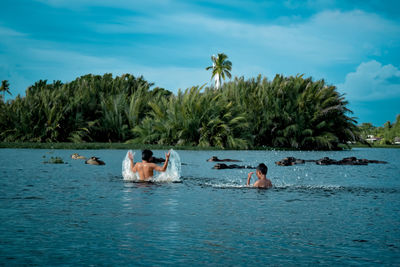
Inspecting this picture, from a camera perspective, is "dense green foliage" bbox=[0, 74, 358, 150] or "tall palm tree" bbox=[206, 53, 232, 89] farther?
"tall palm tree" bbox=[206, 53, 232, 89]

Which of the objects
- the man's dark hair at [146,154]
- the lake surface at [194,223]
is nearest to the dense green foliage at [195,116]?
the man's dark hair at [146,154]

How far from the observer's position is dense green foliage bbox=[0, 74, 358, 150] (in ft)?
135

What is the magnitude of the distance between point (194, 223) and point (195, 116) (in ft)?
105

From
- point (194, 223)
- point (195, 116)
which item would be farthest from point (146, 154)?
point (195, 116)

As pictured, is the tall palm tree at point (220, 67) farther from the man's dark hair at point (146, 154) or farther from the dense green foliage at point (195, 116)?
the man's dark hair at point (146, 154)

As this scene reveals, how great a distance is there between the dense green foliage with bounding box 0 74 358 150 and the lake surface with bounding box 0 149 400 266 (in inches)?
989

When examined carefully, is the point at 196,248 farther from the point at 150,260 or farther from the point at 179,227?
the point at 179,227

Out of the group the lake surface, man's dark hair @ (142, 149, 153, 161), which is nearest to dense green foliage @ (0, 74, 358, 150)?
man's dark hair @ (142, 149, 153, 161)

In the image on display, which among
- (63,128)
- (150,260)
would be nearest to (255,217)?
(150,260)

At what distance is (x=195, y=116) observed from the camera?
133 feet

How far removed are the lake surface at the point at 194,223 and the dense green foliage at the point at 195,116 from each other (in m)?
25.1

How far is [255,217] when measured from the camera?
9570 millimetres

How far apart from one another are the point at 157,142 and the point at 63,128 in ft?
27.8

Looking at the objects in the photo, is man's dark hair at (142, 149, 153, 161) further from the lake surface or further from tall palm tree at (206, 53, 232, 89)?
tall palm tree at (206, 53, 232, 89)
